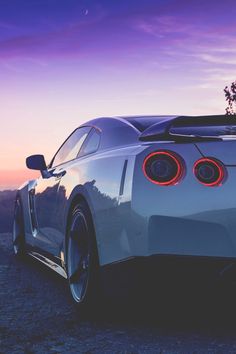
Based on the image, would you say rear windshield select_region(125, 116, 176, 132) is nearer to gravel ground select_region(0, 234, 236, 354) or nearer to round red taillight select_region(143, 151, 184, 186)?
round red taillight select_region(143, 151, 184, 186)

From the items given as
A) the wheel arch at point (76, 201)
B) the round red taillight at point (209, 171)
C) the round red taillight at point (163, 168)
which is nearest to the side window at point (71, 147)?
the wheel arch at point (76, 201)

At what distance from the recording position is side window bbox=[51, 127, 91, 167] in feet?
17.8

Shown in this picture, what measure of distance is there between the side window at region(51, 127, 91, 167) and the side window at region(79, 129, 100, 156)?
0.16 meters

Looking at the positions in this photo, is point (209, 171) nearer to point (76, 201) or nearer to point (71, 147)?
point (76, 201)

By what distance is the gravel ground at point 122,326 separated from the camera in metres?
3.49

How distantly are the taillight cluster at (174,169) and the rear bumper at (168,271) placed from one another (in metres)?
0.42

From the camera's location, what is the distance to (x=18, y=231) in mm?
7246

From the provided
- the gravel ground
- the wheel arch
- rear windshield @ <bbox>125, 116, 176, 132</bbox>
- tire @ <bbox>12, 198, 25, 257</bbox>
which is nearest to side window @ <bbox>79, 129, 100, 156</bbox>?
rear windshield @ <bbox>125, 116, 176, 132</bbox>

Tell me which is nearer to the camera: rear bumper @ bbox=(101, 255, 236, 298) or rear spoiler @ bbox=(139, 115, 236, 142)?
rear bumper @ bbox=(101, 255, 236, 298)

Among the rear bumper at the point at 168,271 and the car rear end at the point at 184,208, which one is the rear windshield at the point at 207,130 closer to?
the car rear end at the point at 184,208

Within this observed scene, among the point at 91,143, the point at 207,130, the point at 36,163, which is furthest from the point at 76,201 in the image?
the point at 36,163

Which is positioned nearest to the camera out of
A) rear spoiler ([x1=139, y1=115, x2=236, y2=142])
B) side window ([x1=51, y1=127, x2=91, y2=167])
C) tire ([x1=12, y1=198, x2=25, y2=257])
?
rear spoiler ([x1=139, y1=115, x2=236, y2=142])

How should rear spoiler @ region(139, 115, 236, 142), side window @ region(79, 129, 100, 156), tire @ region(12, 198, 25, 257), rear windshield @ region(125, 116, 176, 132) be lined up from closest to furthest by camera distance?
rear spoiler @ region(139, 115, 236, 142) < rear windshield @ region(125, 116, 176, 132) < side window @ region(79, 129, 100, 156) < tire @ region(12, 198, 25, 257)

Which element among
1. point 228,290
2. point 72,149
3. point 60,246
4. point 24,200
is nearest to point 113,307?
point 228,290
